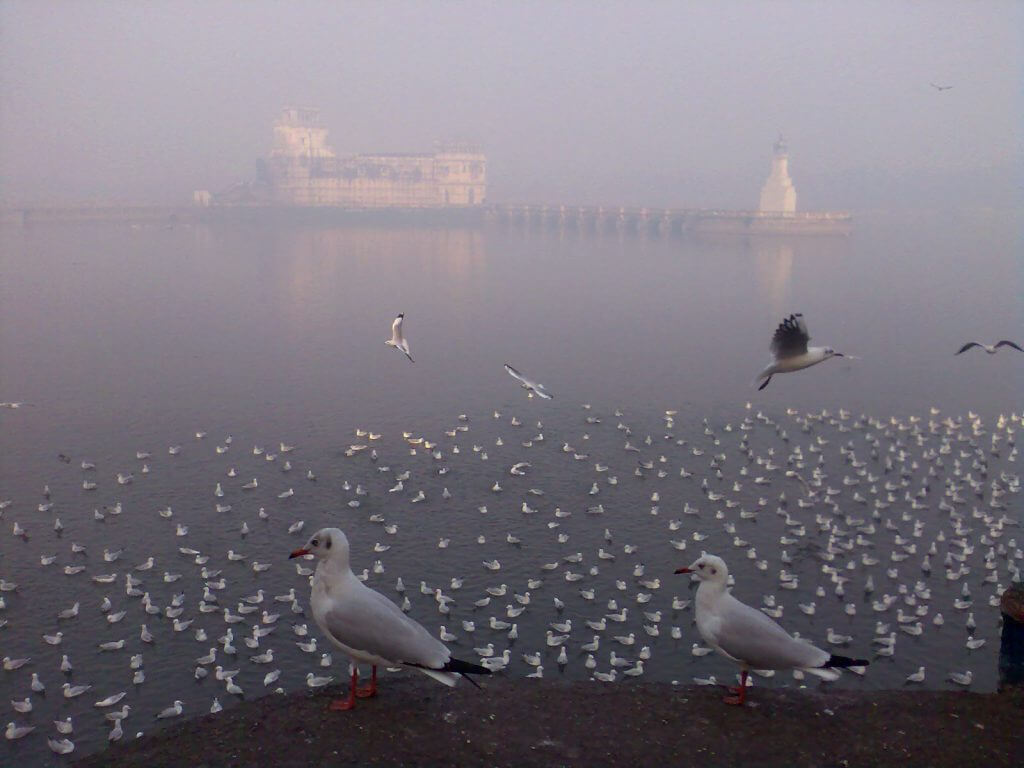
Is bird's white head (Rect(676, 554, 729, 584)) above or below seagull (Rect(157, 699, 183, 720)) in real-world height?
above

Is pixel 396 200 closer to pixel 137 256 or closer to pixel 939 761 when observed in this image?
pixel 137 256

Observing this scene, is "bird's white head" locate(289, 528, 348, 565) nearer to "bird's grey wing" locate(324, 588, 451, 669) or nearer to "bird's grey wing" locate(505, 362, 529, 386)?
"bird's grey wing" locate(324, 588, 451, 669)

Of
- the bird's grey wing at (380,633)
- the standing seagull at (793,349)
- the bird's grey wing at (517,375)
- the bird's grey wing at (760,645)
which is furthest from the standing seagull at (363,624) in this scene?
the bird's grey wing at (517,375)

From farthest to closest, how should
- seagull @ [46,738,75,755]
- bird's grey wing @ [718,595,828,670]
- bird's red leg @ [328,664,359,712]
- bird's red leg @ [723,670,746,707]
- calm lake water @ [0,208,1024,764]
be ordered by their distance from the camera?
1. calm lake water @ [0,208,1024,764]
2. seagull @ [46,738,75,755]
3. bird's red leg @ [723,670,746,707]
4. bird's grey wing @ [718,595,828,670]
5. bird's red leg @ [328,664,359,712]

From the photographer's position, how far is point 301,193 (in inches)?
6526

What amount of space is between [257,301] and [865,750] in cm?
4930

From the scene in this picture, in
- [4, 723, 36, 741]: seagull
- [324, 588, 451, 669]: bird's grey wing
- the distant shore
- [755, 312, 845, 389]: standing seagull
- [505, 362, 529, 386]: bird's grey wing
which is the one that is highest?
[755, 312, 845, 389]: standing seagull

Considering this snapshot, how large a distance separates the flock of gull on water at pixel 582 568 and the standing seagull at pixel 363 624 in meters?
0.02

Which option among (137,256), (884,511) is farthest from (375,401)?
(137,256)

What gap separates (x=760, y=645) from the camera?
6.73 metres

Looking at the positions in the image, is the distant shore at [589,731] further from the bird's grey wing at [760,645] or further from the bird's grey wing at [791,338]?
the bird's grey wing at [791,338]

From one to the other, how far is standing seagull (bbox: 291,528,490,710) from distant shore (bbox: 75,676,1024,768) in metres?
0.48

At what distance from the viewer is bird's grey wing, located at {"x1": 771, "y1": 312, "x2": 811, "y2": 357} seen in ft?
25.0

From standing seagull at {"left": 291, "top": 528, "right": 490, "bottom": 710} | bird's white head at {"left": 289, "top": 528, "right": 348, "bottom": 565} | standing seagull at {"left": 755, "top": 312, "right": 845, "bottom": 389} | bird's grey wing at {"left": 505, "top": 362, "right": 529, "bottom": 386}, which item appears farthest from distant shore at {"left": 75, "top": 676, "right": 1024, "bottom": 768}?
bird's grey wing at {"left": 505, "top": 362, "right": 529, "bottom": 386}
